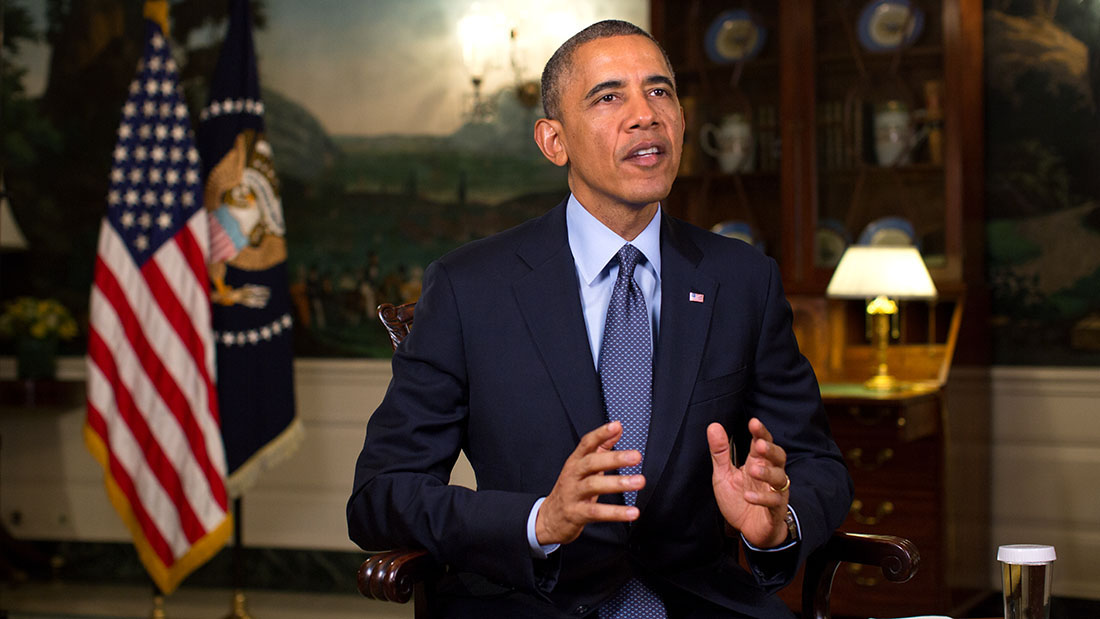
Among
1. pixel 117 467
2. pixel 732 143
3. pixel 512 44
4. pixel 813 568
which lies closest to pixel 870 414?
pixel 732 143

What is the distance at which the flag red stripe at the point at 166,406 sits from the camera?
4.81 meters

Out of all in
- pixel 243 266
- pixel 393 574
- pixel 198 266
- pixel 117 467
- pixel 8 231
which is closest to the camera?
pixel 393 574

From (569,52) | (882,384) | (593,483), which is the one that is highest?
(569,52)

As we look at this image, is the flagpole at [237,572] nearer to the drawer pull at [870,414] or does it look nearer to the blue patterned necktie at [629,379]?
the drawer pull at [870,414]

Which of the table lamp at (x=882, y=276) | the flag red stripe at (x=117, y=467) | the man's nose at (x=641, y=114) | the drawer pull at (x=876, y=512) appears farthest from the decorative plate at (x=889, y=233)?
the flag red stripe at (x=117, y=467)

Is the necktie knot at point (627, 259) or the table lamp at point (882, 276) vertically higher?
the necktie knot at point (627, 259)

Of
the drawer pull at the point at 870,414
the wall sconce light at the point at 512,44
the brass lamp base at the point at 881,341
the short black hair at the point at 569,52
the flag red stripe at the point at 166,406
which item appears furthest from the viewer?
the wall sconce light at the point at 512,44

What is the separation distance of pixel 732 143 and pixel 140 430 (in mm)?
2933

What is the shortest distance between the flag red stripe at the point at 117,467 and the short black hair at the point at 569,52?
3.23 meters

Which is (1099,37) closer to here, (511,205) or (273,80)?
(511,205)

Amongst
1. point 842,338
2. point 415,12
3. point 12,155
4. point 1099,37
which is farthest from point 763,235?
point 12,155

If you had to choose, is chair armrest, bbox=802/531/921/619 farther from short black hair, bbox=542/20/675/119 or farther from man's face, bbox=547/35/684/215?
short black hair, bbox=542/20/675/119

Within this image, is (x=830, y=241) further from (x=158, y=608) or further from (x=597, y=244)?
(x=158, y=608)

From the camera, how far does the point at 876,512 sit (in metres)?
4.54
